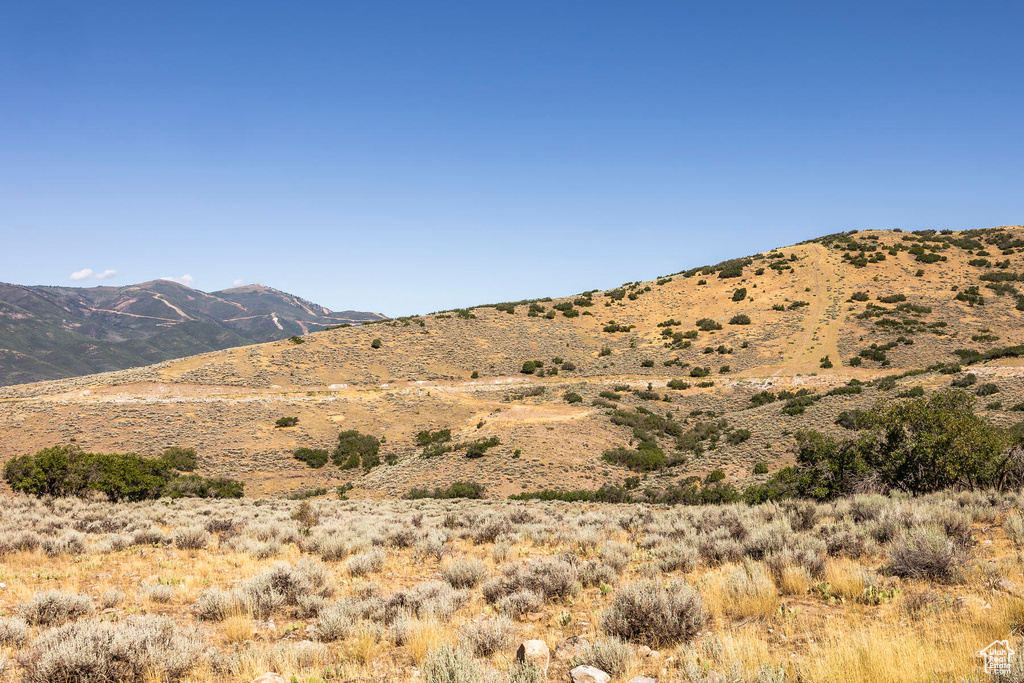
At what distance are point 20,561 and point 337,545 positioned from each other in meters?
6.49

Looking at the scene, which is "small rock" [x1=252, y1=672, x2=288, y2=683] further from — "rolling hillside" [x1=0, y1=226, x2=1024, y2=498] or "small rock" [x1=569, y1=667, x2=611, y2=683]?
"rolling hillside" [x1=0, y1=226, x2=1024, y2=498]

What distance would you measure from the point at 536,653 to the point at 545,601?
2182 mm

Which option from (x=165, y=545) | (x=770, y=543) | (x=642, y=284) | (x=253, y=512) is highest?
(x=642, y=284)

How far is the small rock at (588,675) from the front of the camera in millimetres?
5047

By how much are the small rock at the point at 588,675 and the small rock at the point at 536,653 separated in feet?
1.32

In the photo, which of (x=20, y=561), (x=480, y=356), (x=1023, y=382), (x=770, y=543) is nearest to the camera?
(x=770, y=543)

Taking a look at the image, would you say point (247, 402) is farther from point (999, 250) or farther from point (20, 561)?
point (999, 250)

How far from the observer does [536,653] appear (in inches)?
223

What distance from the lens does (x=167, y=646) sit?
5.79m

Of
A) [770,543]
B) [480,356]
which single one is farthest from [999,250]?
[770,543]

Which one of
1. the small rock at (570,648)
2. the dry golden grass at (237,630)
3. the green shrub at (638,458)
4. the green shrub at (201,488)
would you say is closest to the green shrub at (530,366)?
the green shrub at (638,458)

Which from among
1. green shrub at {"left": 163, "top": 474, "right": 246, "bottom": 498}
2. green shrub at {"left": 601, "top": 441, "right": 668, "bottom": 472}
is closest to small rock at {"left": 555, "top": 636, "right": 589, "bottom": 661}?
green shrub at {"left": 601, "top": 441, "right": 668, "bottom": 472}

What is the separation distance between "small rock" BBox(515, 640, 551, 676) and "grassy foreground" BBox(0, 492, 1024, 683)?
0.16 metres

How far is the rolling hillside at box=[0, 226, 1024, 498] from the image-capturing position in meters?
32.3
